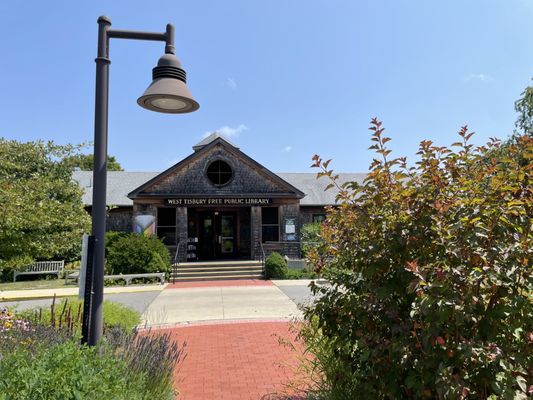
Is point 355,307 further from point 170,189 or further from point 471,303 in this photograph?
point 170,189

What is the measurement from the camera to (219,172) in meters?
20.4

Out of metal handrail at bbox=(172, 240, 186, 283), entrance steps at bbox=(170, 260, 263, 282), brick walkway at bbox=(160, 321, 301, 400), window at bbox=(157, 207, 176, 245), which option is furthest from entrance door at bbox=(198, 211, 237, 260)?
brick walkway at bbox=(160, 321, 301, 400)

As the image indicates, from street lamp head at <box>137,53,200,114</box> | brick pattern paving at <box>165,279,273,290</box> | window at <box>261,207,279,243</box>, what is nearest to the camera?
street lamp head at <box>137,53,200,114</box>

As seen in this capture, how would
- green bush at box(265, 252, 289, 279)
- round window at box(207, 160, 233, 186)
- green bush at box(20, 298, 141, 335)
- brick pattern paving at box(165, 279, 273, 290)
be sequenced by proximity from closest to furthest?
green bush at box(20, 298, 141, 335), brick pattern paving at box(165, 279, 273, 290), green bush at box(265, 252, 289, 279), round window at box(207, 160, 233, 186)

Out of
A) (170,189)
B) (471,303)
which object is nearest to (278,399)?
(471,303)

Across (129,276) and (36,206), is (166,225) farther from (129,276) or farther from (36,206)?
(36,206)

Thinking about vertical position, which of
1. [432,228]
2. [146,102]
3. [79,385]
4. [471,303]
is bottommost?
[79,385]

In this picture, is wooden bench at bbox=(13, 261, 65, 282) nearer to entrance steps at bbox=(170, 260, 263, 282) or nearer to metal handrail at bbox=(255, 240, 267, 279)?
entrance steps at bbox=(170, 260, 263, 282)

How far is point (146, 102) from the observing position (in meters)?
3.90

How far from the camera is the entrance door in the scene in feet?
72.5

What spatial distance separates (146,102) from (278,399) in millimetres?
3802

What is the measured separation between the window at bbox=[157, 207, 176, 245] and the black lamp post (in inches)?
676

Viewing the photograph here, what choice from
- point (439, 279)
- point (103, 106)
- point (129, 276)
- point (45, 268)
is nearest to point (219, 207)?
point (129, 276)

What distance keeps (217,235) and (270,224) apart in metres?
3.39
